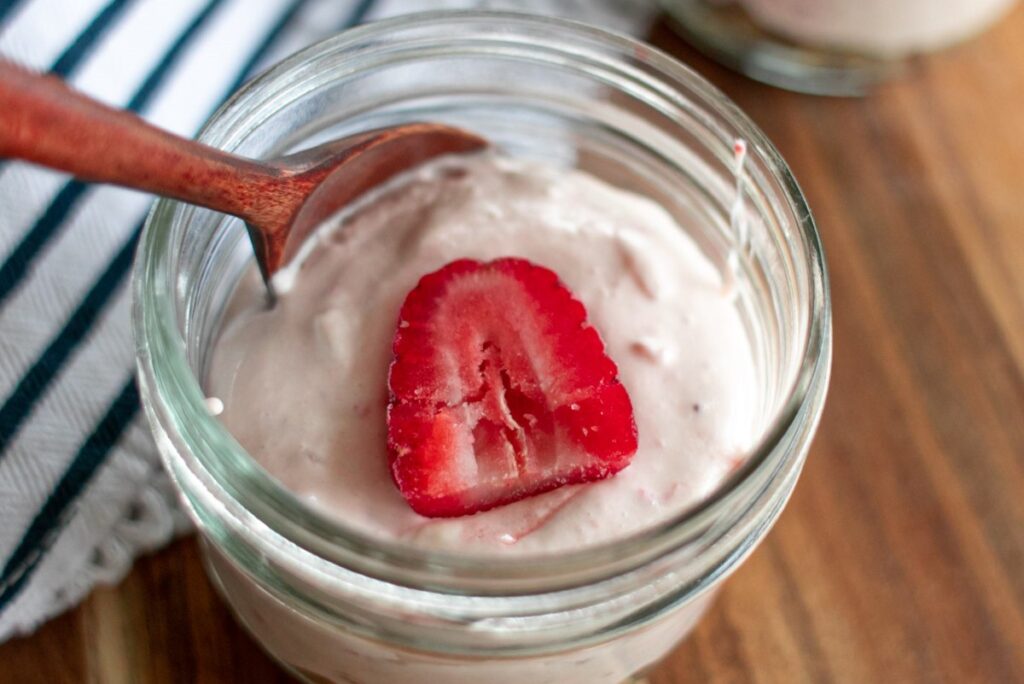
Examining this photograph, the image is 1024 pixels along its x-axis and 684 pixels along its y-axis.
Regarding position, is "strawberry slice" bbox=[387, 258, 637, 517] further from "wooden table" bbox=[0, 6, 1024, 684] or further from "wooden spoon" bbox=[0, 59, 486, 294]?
"wooden table" bbox=[0, 6, 1024, 684]

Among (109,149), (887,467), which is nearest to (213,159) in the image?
(109,149)

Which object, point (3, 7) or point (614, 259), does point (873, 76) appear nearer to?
point (614, 259)

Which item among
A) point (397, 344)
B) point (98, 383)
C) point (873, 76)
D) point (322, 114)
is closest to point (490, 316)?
point (397, 344)

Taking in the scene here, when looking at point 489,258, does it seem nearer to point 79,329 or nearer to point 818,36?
point 79,329

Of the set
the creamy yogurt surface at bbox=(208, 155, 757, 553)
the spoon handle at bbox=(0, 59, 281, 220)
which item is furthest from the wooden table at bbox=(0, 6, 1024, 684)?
the spoon handle at bbox=(0, 59, 281, 220)

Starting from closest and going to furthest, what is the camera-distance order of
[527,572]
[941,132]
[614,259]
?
[527,572]
[614,259]
[941,132]

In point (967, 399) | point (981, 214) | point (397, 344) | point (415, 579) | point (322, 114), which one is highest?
point (981, 214)
